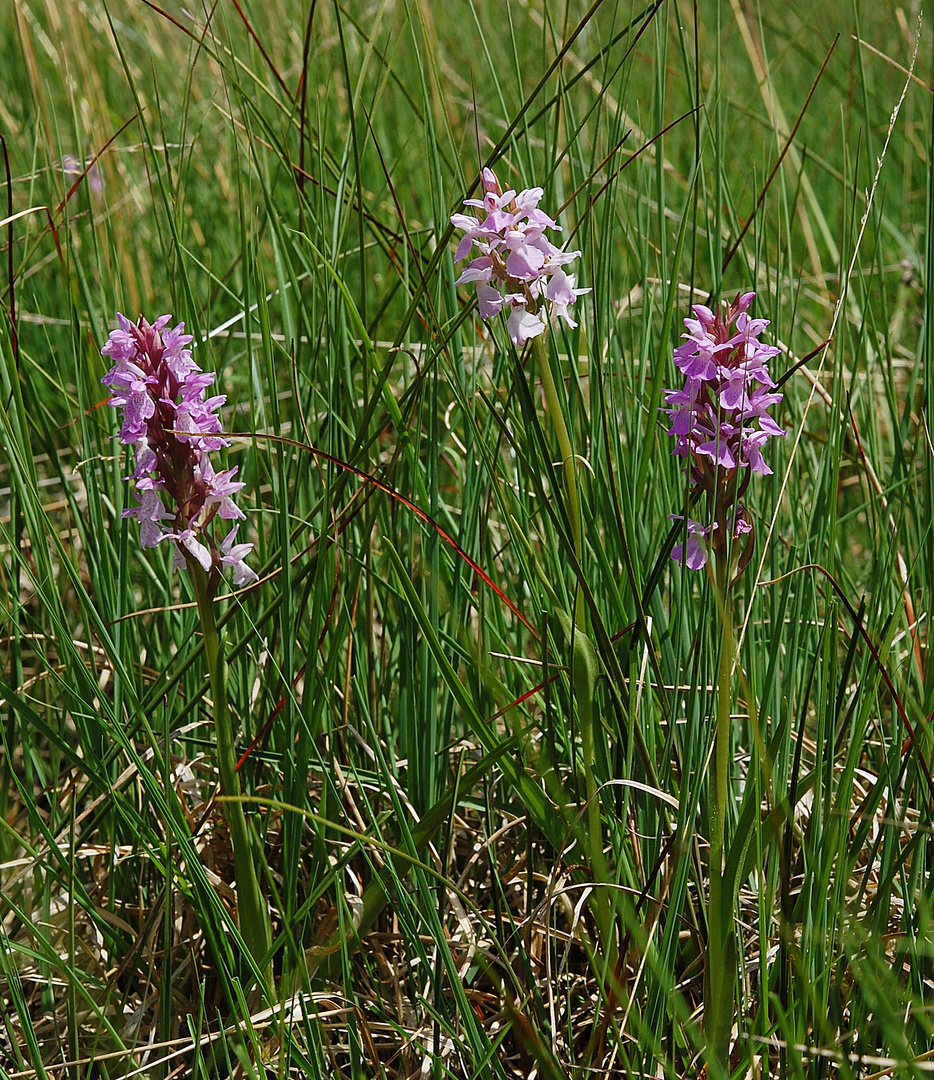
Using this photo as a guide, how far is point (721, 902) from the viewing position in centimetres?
105

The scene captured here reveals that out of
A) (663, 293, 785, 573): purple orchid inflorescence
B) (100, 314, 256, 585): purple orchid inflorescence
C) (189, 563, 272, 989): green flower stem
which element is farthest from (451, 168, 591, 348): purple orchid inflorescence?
(189, 563, 272, 989): green flower stem

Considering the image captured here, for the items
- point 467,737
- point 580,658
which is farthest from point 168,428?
point 467,737

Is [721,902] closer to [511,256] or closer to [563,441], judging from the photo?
[563,441]

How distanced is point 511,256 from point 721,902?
733mm

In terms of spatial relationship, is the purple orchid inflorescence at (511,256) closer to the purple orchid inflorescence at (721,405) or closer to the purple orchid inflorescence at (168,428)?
the purple orchid inflorescence at (721,405)

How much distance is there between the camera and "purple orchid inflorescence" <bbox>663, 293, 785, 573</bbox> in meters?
1.04

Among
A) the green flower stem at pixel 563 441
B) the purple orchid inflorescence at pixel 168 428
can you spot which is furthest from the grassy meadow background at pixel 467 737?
the purple orchid inflorescence at pixel 168 428

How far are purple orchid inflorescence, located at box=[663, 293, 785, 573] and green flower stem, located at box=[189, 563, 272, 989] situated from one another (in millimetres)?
553

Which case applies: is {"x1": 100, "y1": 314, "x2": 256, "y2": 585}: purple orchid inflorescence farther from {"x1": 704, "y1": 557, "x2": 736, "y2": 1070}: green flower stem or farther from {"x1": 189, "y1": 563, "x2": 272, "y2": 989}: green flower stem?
{"x1": 704, "y1": 557, "x2": 736, "y2": 1070}: green flower stem

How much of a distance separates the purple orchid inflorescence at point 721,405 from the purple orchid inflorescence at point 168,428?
1.63 feet

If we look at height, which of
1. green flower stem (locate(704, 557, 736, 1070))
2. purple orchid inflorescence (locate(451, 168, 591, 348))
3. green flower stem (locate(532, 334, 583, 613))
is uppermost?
purple orchid inflorescence (locate(451, 168, 591, 348))

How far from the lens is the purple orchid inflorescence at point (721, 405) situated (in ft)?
3.42

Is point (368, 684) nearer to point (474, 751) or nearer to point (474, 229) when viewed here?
point (474, 751)

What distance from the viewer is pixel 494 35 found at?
4.18 m
